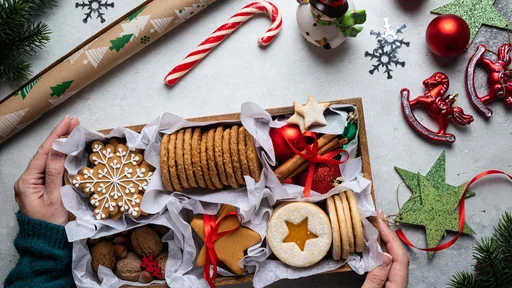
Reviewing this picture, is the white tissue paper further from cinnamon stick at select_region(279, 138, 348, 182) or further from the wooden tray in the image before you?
cinnamon stick at select_region(279, 138, 348, 182)

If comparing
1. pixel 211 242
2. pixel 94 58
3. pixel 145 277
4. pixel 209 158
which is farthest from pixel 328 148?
pixel 94 58

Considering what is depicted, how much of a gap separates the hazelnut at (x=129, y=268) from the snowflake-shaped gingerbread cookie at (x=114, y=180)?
0.56 feet

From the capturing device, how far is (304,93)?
195 cm

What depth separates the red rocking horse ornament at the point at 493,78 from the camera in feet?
6.23

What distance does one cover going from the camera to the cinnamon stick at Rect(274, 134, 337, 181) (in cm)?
173

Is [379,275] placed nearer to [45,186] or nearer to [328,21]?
[328,21]

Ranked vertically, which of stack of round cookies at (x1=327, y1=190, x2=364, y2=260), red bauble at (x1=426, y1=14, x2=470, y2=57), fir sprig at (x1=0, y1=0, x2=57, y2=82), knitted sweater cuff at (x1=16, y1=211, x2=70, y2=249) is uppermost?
fir sprig at (x1=0, y1=0, x2=57, y2=82)

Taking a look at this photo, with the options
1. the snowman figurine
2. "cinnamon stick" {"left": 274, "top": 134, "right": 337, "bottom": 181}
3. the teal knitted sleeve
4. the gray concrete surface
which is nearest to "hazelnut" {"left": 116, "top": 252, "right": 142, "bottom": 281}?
the teal knitted sleeve

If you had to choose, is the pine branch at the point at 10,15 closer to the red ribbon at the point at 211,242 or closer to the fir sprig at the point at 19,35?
the fir sprig at the point at 19,35

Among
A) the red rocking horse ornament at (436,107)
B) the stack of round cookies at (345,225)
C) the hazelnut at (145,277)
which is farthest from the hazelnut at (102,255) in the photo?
the red rocking horse ornament at (436,107)

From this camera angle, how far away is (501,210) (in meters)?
1.95

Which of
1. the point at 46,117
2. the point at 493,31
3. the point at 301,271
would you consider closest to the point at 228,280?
the point at 301,271

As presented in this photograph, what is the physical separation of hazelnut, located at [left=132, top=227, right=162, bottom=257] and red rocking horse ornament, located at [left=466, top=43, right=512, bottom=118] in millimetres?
1232

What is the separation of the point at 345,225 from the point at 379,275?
0.23m
